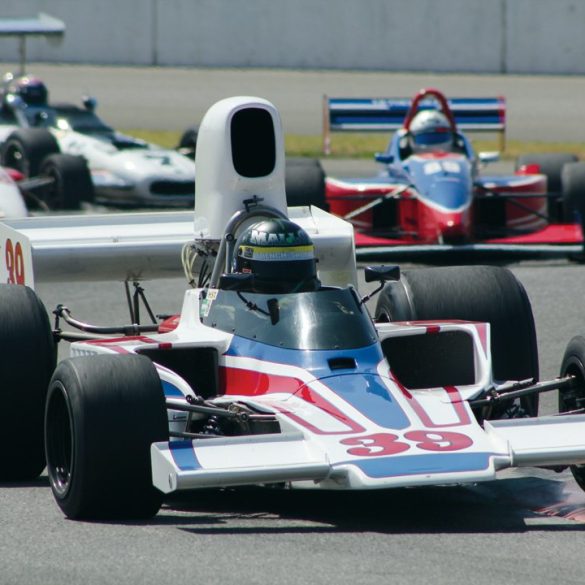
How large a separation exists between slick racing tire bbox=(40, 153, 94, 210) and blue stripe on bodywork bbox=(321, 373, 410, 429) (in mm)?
12028

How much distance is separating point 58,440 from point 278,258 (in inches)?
52.1

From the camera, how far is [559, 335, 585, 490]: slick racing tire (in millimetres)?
6695

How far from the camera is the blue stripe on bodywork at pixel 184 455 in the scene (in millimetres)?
A: 5910

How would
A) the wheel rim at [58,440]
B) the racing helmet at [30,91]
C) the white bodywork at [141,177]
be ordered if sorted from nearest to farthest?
1. the wheel rim at [58,440]
2. the white bodywork at [141,177]
3. the racing helmet at [30,91]

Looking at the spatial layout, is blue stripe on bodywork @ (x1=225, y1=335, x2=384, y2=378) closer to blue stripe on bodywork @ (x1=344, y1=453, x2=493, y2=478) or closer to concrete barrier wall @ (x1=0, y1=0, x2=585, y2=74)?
blue stripe on bodywork @ (x1=344, y1=453, x2=493, y2=478)

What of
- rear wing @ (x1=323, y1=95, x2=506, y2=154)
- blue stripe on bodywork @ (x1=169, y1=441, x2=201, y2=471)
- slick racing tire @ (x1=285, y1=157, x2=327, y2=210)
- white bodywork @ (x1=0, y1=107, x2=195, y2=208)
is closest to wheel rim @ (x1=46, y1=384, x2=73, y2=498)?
blue stripe on bodywork @ (x1=169, y1=441, x2=201, y2=471)

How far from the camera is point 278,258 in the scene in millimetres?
7129

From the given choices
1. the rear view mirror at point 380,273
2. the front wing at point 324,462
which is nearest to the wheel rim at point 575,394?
the front wing at point 324,462

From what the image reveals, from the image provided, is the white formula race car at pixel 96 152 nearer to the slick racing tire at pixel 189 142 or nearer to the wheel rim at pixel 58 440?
the slick racing tire at pixel 189 142

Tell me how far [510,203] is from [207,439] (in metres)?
9.72

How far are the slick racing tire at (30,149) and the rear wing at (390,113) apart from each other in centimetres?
354

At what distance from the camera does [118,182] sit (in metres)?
19.2

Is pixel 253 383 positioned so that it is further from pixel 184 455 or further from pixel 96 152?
pixel 96 152

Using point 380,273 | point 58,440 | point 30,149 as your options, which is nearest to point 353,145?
point 30,149
